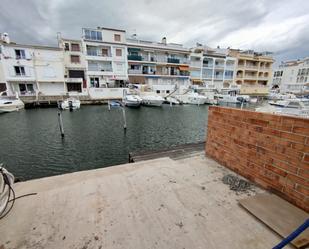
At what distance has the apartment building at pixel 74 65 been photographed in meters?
26.0

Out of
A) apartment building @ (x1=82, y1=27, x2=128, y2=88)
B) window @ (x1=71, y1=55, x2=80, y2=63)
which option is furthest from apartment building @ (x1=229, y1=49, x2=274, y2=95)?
window @ (x1=71, y1=55, x2=80, y2=63)

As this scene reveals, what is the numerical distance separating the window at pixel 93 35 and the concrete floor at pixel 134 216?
28.8m

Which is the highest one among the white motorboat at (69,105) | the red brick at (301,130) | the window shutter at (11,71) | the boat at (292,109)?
the window shutter at (11,71)

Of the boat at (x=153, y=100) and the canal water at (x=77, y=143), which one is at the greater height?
the boat at (x=153, y=100)

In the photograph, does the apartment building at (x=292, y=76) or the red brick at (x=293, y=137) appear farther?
the apartment building at (x=292, y=76)

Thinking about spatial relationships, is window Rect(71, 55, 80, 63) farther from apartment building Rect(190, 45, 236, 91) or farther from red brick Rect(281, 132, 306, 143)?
red brick Rect(281, 132, 306, 143)

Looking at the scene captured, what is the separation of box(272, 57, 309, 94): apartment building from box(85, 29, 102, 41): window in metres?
48.5

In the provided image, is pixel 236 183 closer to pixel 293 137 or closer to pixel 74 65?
pixel 293 137

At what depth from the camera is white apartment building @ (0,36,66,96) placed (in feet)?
72.7

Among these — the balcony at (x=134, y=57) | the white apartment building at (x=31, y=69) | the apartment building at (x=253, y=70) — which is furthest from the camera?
the apartment building at (x=253, y=70)

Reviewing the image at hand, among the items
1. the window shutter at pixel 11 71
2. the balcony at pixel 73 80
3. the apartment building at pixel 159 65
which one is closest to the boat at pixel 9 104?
the window shutter at pixel 11 71

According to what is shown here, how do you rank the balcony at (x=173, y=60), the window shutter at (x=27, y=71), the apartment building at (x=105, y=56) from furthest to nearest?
the balcony at (x=173, y=60)
the apartment building at (x=105, y=56)
the window shutter at (x=27, y=71)

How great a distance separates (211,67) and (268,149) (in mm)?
37921

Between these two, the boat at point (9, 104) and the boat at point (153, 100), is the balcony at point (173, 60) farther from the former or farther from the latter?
the boat at point (9, 104)
